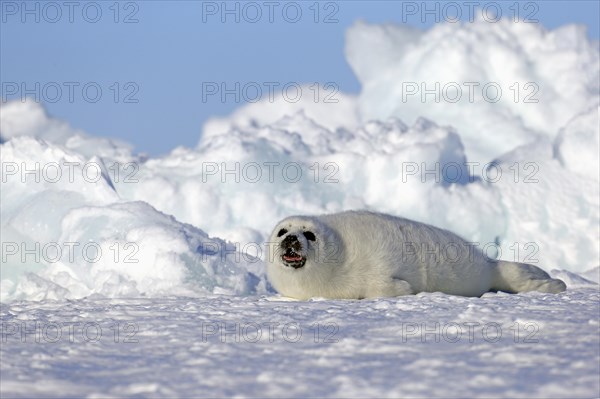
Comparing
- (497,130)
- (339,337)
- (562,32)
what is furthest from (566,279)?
(562,32)

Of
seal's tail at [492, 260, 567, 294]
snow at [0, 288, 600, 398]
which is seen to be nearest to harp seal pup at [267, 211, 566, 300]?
seal's tail at [492, 260, 567, 294]

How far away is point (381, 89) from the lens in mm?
20203

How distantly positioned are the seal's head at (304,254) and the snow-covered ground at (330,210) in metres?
0.25

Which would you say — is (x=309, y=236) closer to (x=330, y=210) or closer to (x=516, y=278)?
(x=516, y=278)

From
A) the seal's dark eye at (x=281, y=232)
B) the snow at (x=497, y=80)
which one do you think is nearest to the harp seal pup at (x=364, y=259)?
the seal's dark eye at (x=281, y=232)

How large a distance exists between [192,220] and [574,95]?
9.13 metres

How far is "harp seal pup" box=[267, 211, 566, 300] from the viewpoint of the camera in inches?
206

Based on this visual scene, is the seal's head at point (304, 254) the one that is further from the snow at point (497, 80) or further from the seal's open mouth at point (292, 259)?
the snow at point (497, 80)

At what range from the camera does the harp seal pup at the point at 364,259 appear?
5.24 metres

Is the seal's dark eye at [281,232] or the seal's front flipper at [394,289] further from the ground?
the seal's dark eye at [281,232]

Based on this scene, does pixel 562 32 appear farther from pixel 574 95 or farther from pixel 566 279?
pixel 566 279

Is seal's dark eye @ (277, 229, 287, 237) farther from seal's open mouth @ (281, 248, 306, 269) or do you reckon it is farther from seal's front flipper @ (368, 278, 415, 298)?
seal's front flipper @ (368, 278, 415, 298)

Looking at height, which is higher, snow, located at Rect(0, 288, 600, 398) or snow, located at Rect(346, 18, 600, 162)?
snow, located at Rect(346, 18, 600, 162)

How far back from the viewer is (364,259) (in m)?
5.33
